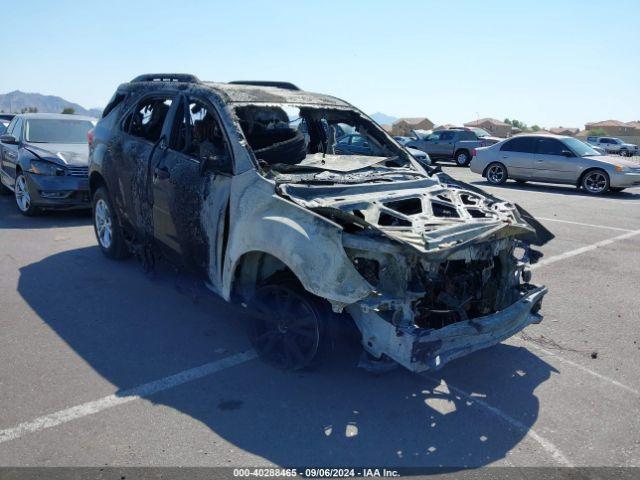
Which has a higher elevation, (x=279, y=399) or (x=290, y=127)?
(x=290, y=127)

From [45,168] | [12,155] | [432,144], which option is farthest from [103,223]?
[432,144]

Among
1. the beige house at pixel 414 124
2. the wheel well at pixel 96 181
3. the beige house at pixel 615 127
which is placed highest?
the beige house at pixel 615 127

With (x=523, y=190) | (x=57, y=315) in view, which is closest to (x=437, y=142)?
(x=523, y=190)

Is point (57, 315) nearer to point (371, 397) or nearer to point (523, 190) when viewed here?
point (371, 397)

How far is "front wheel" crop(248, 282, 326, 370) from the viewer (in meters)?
3.69

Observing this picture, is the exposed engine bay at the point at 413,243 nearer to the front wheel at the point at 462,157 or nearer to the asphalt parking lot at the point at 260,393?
the asphalt parking lot at the point at 260,393

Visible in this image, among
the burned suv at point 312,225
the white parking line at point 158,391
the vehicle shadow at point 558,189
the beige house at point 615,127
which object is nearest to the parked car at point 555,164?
the vehicle shadow at point 558,189

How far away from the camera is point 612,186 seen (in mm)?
14117

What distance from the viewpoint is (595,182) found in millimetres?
14367

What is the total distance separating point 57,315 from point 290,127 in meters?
2.70

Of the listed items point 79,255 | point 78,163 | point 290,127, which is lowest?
point 79,255

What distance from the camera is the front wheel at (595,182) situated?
46.5 ft

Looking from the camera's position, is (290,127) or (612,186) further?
(612,186)

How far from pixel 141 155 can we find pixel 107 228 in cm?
159
